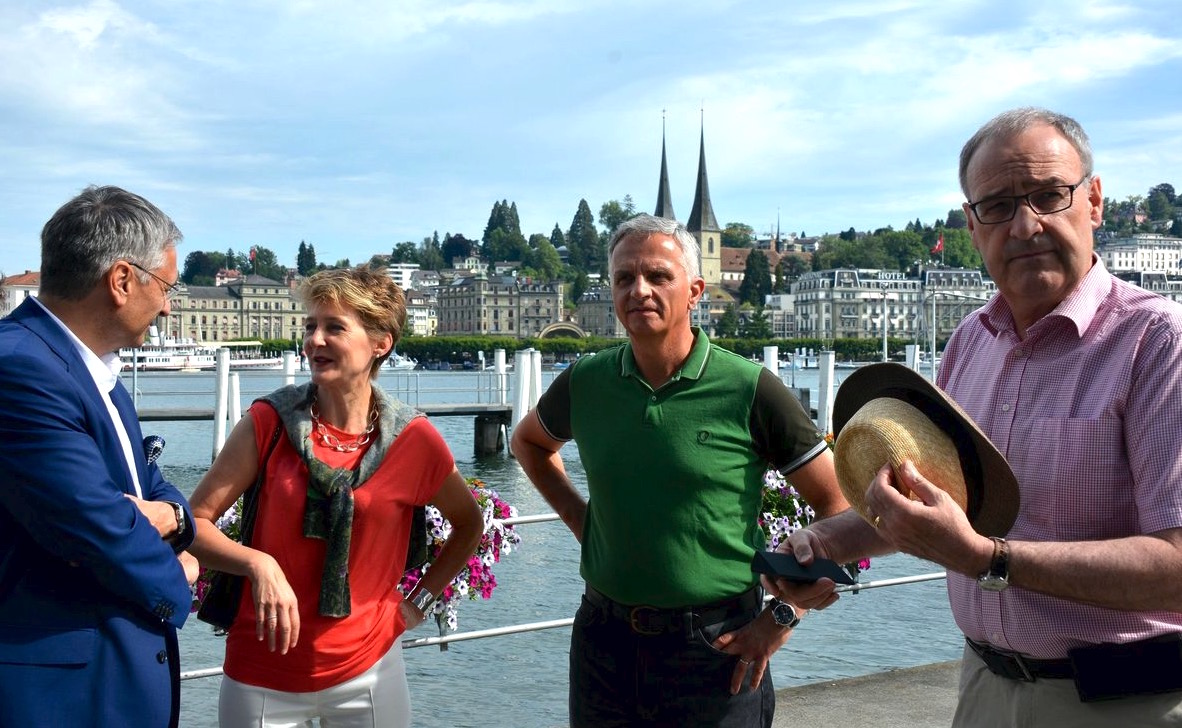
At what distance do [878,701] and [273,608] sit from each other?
103 inches

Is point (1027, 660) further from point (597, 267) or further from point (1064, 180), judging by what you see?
point (597, 267)

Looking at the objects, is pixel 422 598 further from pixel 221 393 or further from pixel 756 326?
pixel 756 326

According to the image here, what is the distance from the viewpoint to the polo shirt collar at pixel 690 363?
289 cm

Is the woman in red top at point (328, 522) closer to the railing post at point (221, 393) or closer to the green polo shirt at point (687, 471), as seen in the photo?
the green polo shirt at point (687, 471)

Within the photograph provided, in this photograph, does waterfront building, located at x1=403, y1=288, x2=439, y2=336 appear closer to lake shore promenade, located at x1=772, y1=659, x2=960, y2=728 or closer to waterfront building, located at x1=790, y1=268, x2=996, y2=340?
waterfront building, located at x1=790, y1=268, x2=996, y2=340

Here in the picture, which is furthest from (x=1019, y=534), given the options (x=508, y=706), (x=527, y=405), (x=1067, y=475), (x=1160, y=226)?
(x=1160, y=226)

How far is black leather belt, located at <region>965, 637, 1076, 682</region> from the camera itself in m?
2.05

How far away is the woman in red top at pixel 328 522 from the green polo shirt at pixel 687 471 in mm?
437

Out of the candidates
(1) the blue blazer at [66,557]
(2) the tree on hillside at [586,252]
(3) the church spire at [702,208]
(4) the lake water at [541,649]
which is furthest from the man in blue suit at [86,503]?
(2) the tree on hillside at [586,252]

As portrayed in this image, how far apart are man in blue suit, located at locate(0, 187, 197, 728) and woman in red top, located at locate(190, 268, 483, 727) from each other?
0.90ft

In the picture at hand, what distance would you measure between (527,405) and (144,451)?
21947mm

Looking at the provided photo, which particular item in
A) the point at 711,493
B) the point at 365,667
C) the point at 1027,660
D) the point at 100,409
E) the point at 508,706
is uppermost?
the point at 100,409

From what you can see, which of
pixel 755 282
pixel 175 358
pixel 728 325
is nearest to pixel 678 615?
pixel 175 358

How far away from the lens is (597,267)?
192 meters
